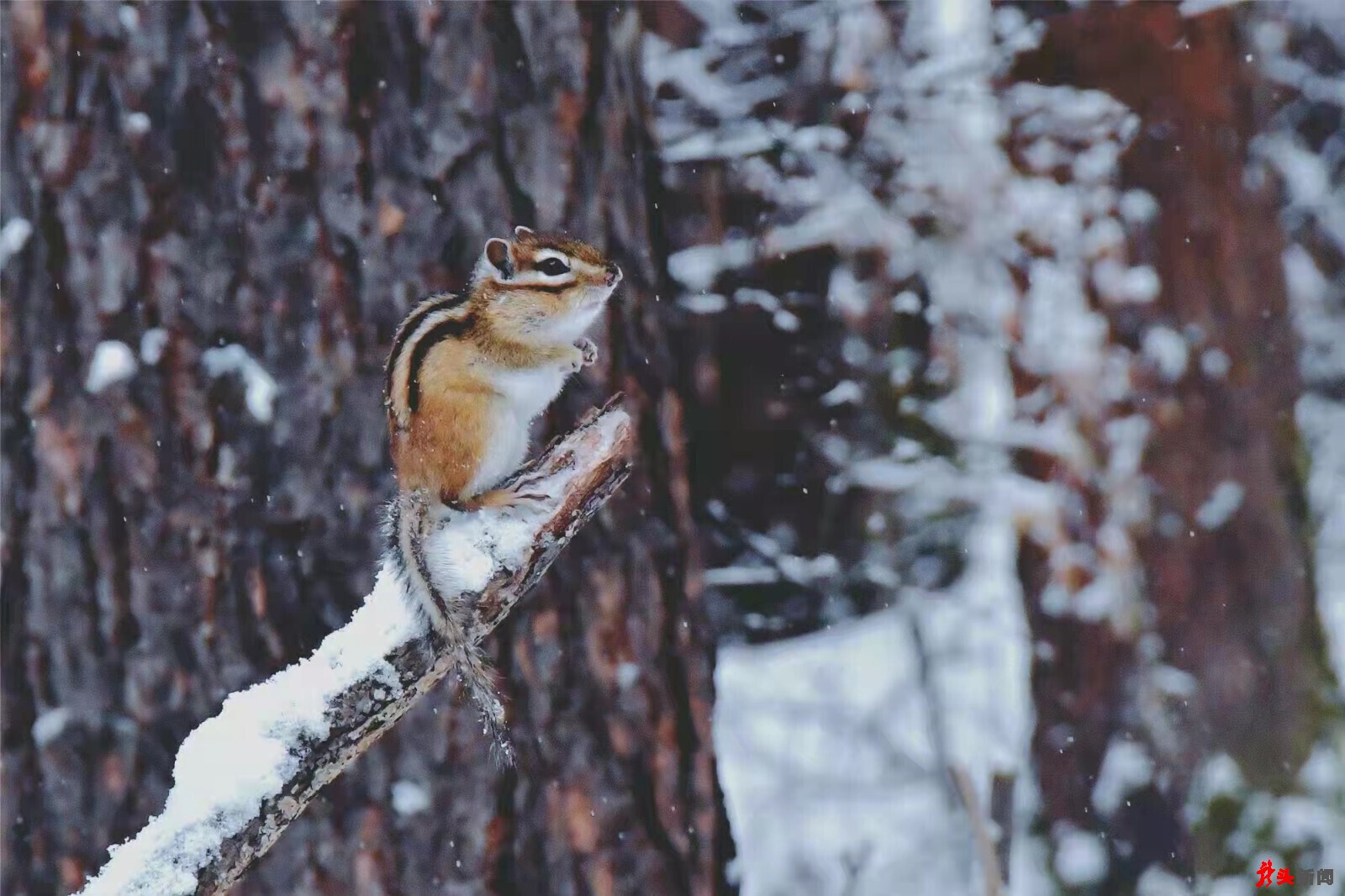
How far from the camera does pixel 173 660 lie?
186cm

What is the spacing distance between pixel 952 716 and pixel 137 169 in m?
2.47

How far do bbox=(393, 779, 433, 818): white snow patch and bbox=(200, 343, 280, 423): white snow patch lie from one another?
23.2 inches

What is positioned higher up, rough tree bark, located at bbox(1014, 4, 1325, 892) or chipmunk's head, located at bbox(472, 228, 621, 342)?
chipmunk's head, located at bbox(472, 228, 621, 342)

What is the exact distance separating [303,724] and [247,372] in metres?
0.64

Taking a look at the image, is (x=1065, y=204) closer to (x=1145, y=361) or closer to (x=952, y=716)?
(x=1145, y=361)

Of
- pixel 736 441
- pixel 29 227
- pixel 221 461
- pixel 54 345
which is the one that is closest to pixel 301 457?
pixel 221 461

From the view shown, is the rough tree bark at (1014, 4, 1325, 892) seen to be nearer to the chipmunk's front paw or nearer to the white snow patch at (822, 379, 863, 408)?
the white snow patch at (822, 379, 863, 408)

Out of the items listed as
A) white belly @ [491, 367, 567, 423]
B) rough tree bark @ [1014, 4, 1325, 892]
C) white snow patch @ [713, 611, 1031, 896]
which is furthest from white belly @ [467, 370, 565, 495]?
rough tree bark @ [1014, 4, 1325, 892]

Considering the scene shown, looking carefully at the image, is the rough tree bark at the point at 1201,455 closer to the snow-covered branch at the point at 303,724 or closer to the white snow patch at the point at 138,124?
the snow-covered branch at the point at 303,724

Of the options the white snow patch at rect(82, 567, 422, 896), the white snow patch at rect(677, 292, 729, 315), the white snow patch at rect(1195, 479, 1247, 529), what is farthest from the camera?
the white snow patch at rect(1195, 479, 1247, 529)

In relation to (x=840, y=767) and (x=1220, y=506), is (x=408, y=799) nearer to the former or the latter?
(x=840, y=767)

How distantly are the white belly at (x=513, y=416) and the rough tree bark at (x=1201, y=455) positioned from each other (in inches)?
73.2

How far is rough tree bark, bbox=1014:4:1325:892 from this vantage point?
3273mm

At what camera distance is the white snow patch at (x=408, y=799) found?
1.90 metres
